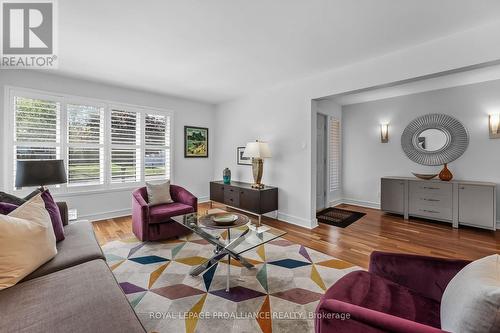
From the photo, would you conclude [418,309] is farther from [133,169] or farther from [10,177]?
[10,177]

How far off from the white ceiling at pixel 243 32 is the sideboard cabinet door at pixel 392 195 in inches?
104

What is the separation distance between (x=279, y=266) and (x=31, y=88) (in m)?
4.44

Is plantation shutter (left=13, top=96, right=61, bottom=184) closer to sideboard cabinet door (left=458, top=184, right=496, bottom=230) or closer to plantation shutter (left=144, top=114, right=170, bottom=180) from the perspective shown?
plantation shutter (left=144, top=114, right=170, bottom=180)

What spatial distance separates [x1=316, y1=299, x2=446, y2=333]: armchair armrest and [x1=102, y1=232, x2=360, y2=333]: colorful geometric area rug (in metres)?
0.73

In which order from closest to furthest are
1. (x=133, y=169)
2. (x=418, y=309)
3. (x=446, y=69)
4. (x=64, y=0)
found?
(x=418, y=309), (x=64, y=0), (x=446, y=69), (x=133, y=169)

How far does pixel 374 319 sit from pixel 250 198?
3.16m

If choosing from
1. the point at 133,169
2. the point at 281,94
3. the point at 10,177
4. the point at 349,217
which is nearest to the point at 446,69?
the point at 281,94

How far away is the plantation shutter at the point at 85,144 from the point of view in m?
3.82

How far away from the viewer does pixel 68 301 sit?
3.88 feet

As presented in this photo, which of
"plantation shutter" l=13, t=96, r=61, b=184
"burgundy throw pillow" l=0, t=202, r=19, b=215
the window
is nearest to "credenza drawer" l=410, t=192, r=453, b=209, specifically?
the window

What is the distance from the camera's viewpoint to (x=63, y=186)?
3.71 m

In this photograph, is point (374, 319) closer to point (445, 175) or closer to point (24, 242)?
point (24, 242)

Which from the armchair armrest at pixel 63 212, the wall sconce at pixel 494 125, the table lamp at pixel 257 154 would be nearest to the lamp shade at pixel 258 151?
the table lamp at pixel 257 154

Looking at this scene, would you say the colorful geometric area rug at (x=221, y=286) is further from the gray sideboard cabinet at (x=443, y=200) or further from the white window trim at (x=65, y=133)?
the gray sideboard cabinet at (x=443, y=200)
